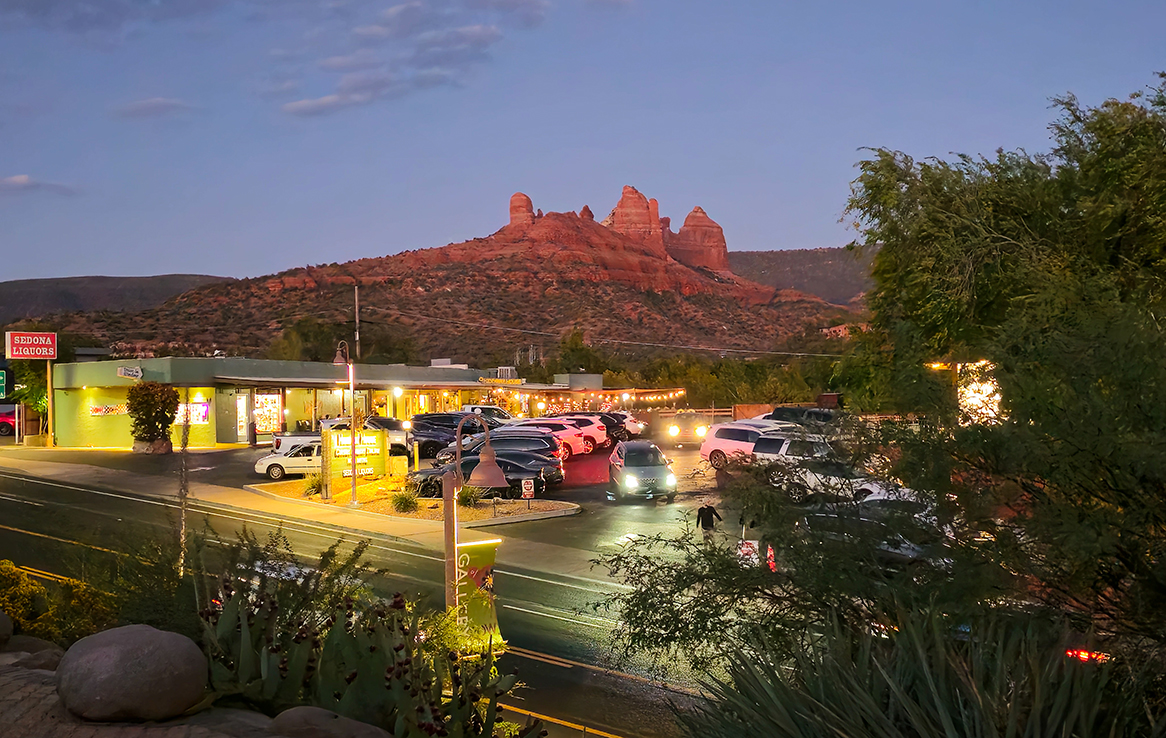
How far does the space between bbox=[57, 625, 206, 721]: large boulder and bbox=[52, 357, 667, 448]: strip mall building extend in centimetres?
4050

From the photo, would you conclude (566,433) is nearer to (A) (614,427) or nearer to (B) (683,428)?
(A) (614,427)

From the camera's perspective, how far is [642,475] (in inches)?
1056

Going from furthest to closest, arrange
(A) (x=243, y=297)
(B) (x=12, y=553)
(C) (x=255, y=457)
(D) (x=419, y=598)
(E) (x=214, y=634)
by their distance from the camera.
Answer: (A) (x=243, y=297) → (C) (x=255, y=457) → (B) (x=12, y=553) → (D) (x=419, y=598) → (E) (x=214, y=634)

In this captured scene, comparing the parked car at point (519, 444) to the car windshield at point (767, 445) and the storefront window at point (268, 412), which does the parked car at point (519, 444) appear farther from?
the storefront window at point (268, 412)

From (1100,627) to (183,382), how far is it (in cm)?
4495

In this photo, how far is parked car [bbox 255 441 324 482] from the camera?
32844 millimetres

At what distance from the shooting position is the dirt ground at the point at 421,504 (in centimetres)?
2539

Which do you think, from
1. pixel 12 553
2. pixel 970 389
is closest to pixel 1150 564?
pixel 970 389

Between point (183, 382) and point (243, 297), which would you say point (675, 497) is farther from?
point (243, 297)

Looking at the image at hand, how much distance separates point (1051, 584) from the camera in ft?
20.9

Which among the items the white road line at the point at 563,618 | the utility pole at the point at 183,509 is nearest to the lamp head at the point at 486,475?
the white road line at the point at 563,618

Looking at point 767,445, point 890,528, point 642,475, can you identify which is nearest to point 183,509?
point 890,528

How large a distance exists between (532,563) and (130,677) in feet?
45.9

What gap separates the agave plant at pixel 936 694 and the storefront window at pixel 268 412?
4791 centimetres
